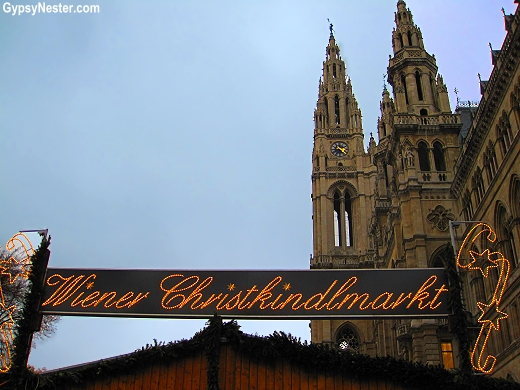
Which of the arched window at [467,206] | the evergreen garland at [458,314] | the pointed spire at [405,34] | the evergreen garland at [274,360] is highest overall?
the pointed spire at [405,34]

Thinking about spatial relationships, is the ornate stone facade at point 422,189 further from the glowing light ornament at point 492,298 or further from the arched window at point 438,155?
the glowing light ornament at point 492,298

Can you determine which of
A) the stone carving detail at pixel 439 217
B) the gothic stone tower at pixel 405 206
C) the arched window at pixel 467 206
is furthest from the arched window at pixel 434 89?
the arched window at pixel 467 206

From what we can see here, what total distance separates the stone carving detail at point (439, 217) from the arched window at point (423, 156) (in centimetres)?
441

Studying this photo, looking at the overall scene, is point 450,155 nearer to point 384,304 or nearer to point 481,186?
point 481,186

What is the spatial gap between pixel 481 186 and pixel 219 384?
2590cm

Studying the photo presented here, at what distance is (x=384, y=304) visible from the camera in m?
15.1

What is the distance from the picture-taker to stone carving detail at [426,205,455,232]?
41.9 meters

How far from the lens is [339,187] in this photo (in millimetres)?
85250

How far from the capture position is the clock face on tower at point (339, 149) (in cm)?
8931

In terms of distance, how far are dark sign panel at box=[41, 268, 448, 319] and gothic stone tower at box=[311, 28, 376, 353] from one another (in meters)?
54.5

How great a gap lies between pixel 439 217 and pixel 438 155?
20.4 ft

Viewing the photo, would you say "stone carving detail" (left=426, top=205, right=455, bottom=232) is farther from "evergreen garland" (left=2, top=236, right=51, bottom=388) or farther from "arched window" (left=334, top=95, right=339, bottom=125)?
"arched window" (left=334, top=95, right=339, bottom=125)

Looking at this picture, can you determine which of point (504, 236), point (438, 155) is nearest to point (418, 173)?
point (438, 155)

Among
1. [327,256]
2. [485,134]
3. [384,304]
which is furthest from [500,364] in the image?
[327,256]
